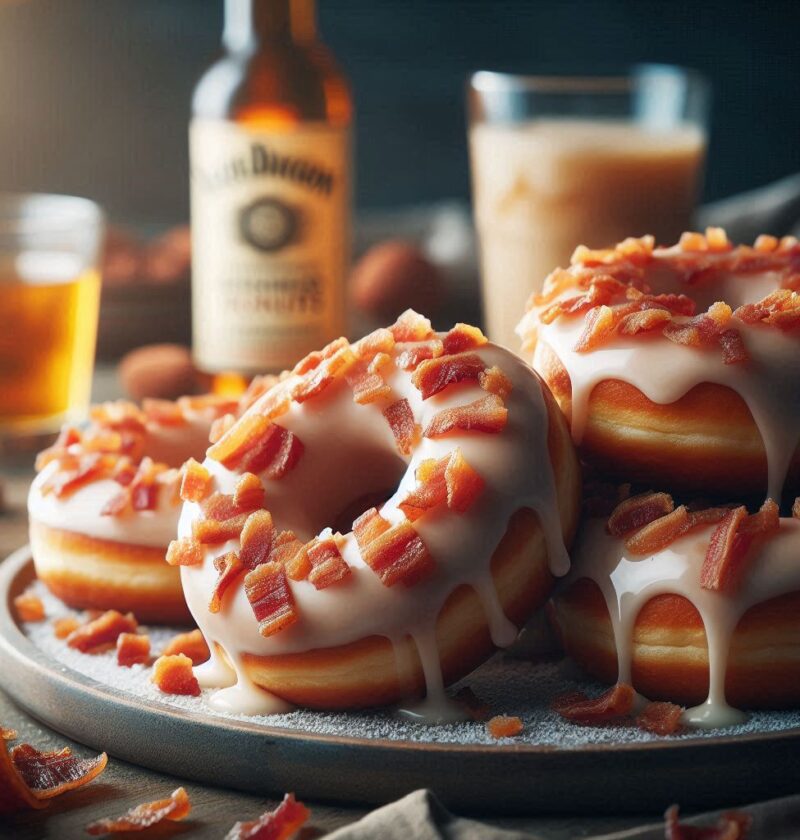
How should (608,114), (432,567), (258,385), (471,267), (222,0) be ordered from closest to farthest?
(432,567)
(258,385)
(608,114)
(471,267)
(222,0)

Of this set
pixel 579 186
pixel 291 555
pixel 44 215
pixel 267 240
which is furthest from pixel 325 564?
A: pixel 44 215

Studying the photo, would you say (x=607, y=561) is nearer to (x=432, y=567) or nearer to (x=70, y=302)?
(x=432, y=567)

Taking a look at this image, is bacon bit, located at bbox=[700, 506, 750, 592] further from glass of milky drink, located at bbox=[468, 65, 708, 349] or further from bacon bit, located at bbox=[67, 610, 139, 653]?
glass of milky drink, located at bbox=[468, 65, 708, 349]

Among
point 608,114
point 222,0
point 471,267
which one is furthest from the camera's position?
point 222,0

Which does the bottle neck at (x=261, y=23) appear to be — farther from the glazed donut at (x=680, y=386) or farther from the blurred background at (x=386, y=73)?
the blurred background at (x=386, y=73)

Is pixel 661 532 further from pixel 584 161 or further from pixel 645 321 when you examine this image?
pixel 584 161

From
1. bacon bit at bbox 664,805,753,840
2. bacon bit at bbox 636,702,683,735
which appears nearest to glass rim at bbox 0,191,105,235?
bacon bit at bbox 636,702,683,735

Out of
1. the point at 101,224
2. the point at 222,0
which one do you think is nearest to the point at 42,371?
the point at 101,224
